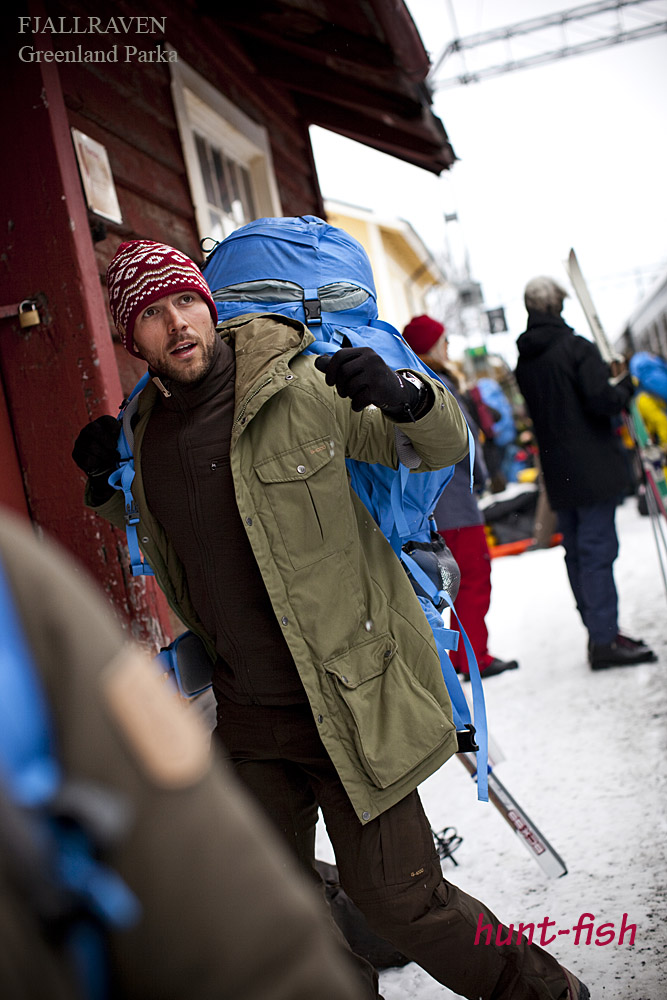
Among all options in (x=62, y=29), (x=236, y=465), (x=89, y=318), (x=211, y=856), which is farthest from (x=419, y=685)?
A: (x=62, y=29)

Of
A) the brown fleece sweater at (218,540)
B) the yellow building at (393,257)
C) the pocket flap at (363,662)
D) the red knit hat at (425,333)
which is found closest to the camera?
the pocket flap at (363,662)

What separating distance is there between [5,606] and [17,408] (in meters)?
2.44

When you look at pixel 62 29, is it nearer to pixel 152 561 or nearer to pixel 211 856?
pixel 152 561

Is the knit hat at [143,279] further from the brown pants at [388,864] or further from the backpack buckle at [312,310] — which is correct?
the brown pants at [388,864]

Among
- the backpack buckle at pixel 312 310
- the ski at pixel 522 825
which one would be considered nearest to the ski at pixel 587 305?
the backpack buckle at pixel 312 310

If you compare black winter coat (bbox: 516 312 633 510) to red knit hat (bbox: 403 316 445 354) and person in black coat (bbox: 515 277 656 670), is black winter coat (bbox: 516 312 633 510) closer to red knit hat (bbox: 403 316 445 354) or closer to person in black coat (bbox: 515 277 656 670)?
person in black coat (bbox: 515 277 656 670)

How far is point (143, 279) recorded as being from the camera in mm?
2055

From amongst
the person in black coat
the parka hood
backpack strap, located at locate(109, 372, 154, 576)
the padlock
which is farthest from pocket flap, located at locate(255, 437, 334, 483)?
the parka hood

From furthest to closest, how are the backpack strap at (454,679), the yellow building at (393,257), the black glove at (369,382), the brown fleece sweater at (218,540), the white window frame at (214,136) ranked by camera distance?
the yellow building at (393,257) → the white window frame at (214,136) → the backpack strap at (454,679) → the brown fleece sweater at (218,540) → the black glove at (369,382)

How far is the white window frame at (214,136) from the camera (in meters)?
4.28

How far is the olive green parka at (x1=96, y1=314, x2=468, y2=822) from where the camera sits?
1869 millimetres

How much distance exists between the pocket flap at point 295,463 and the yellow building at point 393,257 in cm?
1460

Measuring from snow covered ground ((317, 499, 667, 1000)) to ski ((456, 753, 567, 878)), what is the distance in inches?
2.7

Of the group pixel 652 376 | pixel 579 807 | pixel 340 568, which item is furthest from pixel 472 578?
pixel 652 376
